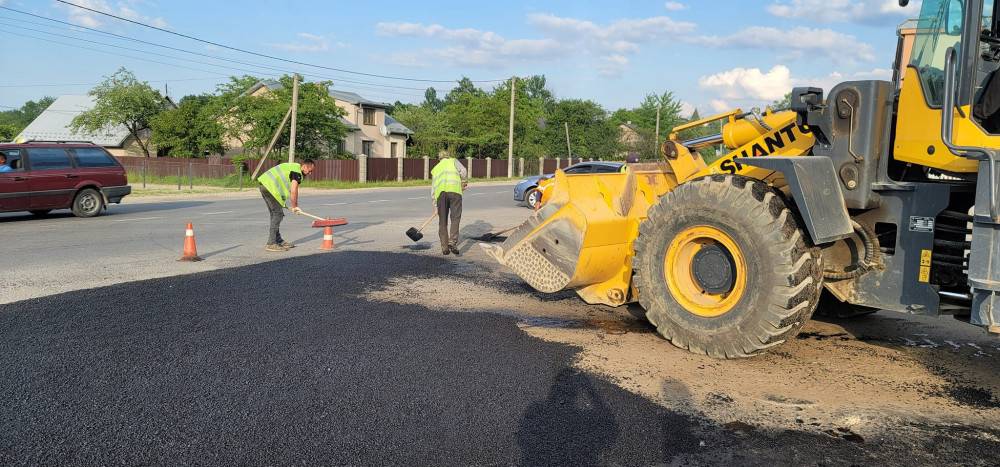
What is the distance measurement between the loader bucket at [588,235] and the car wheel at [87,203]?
13.1m

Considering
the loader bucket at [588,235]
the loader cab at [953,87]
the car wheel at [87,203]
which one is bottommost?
the car wheel at [87,203]

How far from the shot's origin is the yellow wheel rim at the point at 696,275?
17.3ft

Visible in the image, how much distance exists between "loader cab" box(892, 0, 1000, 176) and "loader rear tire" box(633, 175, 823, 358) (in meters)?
0.93

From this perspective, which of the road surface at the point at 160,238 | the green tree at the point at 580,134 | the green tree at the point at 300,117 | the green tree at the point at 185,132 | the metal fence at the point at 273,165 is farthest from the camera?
the green tree at the point at 580,134

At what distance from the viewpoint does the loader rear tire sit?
16.0 ft

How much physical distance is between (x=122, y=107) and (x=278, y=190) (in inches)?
1848

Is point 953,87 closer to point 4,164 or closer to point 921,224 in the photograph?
point 921,224

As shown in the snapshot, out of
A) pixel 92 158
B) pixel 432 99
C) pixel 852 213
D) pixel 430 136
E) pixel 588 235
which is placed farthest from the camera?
pixel 432 99

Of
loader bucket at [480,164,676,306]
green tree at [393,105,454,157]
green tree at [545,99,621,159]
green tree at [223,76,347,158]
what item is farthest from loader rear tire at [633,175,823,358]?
green tree at [545,99,621,159]

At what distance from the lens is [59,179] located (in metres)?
15.5

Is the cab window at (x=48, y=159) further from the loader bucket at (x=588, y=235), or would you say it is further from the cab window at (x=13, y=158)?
the loader bucket at (x=588, y=235)

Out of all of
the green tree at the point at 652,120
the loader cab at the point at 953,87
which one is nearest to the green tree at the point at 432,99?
the green tree at the point at 652,120

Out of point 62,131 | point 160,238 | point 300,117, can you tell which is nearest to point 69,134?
point 62,131

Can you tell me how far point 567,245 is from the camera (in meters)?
6.23
